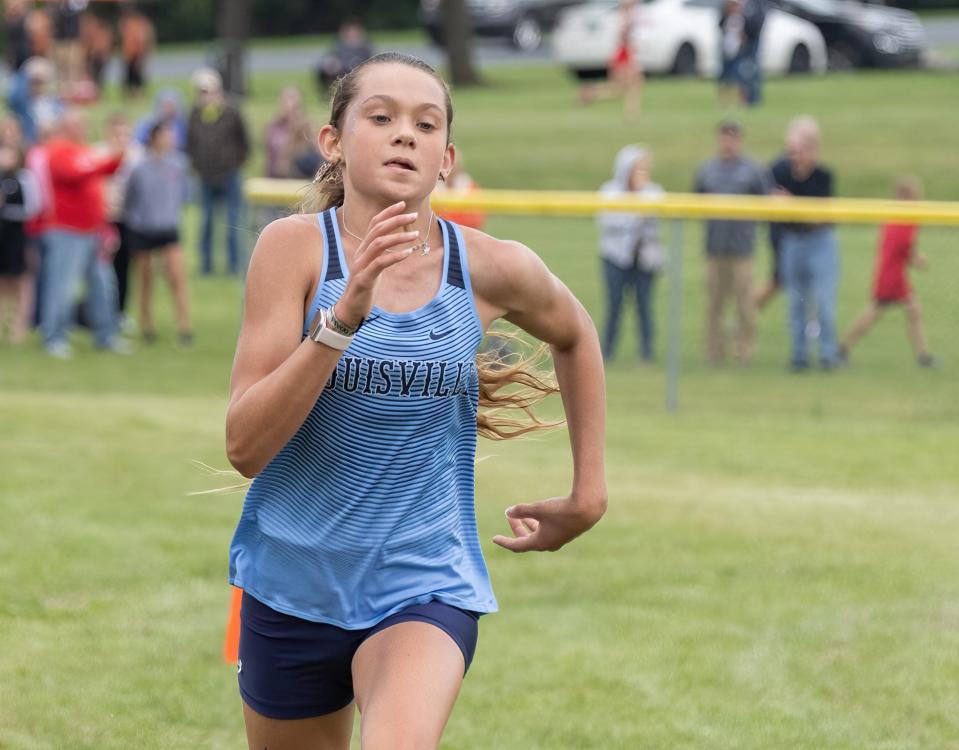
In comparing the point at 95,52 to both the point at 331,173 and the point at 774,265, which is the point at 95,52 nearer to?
the point at 774,265

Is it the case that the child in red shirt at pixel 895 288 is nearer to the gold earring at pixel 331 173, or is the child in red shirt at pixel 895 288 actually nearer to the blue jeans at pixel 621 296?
the blue jeans at pixel 621 296

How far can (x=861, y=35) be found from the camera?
1323 inches

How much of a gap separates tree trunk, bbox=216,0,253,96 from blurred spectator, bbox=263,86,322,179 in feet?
31.8

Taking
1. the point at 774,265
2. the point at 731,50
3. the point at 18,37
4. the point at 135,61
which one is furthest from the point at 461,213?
the point at 135,61

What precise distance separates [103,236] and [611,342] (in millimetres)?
5766

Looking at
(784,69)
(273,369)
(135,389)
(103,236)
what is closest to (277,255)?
(273,369)

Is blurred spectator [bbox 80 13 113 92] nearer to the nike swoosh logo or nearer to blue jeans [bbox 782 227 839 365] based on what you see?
blue jeans [bbox 782 227 839 365]

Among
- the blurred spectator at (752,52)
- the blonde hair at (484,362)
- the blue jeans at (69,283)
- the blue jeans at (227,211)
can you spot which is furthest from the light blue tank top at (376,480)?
the blurred spectator at (752,52)

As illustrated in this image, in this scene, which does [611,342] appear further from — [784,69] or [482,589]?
[784,69]

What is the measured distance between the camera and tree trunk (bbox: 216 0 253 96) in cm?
3162

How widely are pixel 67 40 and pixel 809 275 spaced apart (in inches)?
866

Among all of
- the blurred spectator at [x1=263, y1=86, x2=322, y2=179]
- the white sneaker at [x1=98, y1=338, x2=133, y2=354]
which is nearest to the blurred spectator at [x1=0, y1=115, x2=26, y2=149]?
the white sneaker at [x1=98, y1=338, x2=133, y2=354]

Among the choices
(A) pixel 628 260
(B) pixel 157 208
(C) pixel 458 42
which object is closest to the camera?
(A) pixel 628 260

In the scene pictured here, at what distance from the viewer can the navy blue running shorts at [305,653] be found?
3654 millimetres
